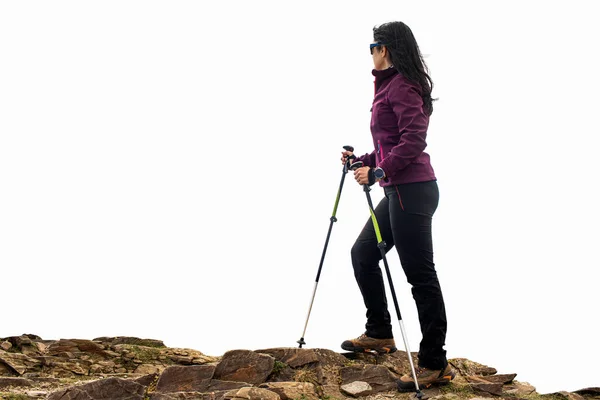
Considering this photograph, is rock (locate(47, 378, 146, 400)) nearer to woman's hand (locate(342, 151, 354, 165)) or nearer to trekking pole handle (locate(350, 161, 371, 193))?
trekking pole handle (locate(350, 161, 371, 193))

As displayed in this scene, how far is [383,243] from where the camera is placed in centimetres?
818

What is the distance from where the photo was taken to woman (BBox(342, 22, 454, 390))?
314 inches

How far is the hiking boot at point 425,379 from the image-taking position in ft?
26.9

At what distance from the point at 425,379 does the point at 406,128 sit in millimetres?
3019

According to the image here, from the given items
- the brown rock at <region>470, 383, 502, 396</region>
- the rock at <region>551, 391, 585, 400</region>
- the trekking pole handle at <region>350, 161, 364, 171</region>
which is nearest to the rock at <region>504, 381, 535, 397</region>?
the brown rock at <region>470, 383, 502, 396</region>

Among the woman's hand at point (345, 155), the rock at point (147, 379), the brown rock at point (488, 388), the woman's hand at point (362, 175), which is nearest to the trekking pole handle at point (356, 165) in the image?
the woman's hand at point (362, 175)

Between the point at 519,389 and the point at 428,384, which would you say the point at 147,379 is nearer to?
the point at 428,384

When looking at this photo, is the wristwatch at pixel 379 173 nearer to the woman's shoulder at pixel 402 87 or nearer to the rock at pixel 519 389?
the woman's shoulder at pixel 402 87

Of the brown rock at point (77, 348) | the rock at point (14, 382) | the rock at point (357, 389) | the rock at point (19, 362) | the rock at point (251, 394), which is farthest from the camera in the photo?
the brown rock at point (77, 348)

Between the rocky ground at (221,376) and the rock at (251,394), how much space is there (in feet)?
0.04

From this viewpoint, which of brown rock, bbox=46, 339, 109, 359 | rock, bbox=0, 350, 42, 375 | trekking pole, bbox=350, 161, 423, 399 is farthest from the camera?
brown rock, bbox=46, 339, 109, 359

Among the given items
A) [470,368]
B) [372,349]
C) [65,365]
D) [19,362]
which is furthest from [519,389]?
[19,362]

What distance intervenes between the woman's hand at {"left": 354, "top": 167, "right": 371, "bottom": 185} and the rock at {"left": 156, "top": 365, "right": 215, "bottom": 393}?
3067 millimetres

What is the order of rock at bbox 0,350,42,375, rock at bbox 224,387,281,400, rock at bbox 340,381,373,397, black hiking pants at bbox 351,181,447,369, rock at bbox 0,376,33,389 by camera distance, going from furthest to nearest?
rock at bbox 0,350,42,375, rock at bbox 0,376,33,389, rock at bbox 340,381,373,397, black hiking pants at bbox 351,181,447,369, rock at bbox 224,387,281,400
